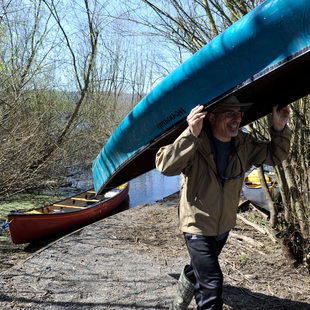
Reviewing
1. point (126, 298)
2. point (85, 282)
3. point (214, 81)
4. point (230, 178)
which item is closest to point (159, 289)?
point (126, 298)

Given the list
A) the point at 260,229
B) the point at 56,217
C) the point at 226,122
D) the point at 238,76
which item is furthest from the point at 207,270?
the point at 56,217

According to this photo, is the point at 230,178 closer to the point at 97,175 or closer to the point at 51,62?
the point at 97,175

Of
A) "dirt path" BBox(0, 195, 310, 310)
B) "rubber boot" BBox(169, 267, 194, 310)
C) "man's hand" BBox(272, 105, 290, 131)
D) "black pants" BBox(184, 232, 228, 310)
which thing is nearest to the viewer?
"black pants" BBox(184, 232, 228, 310)

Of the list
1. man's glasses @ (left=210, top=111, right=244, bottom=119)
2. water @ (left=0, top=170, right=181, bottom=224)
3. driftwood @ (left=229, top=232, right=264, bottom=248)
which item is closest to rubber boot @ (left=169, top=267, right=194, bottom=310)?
man's glasses @ (left=210, top=111, right=244, bottom=119)

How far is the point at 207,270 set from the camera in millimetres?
2326

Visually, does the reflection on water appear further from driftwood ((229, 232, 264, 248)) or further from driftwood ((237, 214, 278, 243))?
driftwood ((229, 232, 264, 248))

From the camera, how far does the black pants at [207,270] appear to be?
231 centimetres

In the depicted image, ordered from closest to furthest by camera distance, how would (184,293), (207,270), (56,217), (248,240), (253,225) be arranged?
1. (207,270)
2. (184,293)
3. (248,240)
4. (253,225)
5. (56,217)

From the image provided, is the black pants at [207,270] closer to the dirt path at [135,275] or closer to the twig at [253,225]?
the dirt path at [135,275]

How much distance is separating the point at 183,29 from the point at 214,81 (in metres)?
2.75

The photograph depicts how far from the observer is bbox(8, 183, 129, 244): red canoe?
7.77 meters

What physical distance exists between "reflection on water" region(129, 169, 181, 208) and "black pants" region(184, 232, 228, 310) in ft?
35.1

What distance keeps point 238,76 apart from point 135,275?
311 centimetres

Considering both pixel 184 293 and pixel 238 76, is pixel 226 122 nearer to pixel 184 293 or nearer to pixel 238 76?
pixel 238 76
